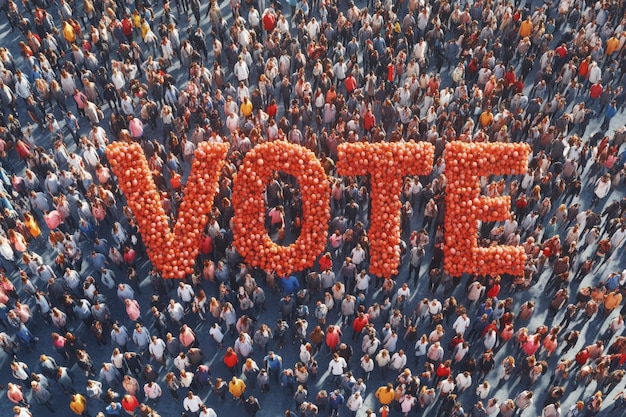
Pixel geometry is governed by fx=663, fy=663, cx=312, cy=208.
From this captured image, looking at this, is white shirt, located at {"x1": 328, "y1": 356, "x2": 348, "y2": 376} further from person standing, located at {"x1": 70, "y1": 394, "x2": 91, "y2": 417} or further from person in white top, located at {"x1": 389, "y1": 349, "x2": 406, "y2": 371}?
person standing, located at {"x1": 70, "y1": 394, "x2": 91, "y2": 417}

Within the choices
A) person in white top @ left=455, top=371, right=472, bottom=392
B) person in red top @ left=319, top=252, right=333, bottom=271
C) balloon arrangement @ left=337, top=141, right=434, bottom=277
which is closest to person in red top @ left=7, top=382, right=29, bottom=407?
person in red top @ left=319, top=252, right=333, bottom=271

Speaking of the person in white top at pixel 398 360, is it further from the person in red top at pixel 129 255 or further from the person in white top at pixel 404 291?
the person in red top at pixel 129 255

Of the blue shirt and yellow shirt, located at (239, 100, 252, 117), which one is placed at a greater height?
yellow shirt, located at (239, 100, 252, 117)

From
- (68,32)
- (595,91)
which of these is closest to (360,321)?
(595,91)

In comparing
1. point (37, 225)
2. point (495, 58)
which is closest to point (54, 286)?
point (37, 225)

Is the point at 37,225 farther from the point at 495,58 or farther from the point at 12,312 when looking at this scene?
the point at 495,58

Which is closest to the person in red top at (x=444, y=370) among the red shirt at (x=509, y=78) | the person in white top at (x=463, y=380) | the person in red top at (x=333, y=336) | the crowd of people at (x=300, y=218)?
the crowd of people at (x=300, y=218)

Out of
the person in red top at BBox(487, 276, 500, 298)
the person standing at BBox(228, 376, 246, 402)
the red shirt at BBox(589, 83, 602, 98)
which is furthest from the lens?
the red shirt at BBox(589, 83, 602, 98)

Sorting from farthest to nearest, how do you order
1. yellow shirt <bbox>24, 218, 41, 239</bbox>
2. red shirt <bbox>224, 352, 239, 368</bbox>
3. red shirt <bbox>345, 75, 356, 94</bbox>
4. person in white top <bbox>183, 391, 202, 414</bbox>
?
red shirt <bbox>345, 75, 356, 94</bbox>, yellow shirt <bbox>24, 218, 41, 239</bbox>, red shirt <bbox>224, 352, 239, 368</bbox>, person in white top <bbox>183, 391, 202, 414</bbox>
